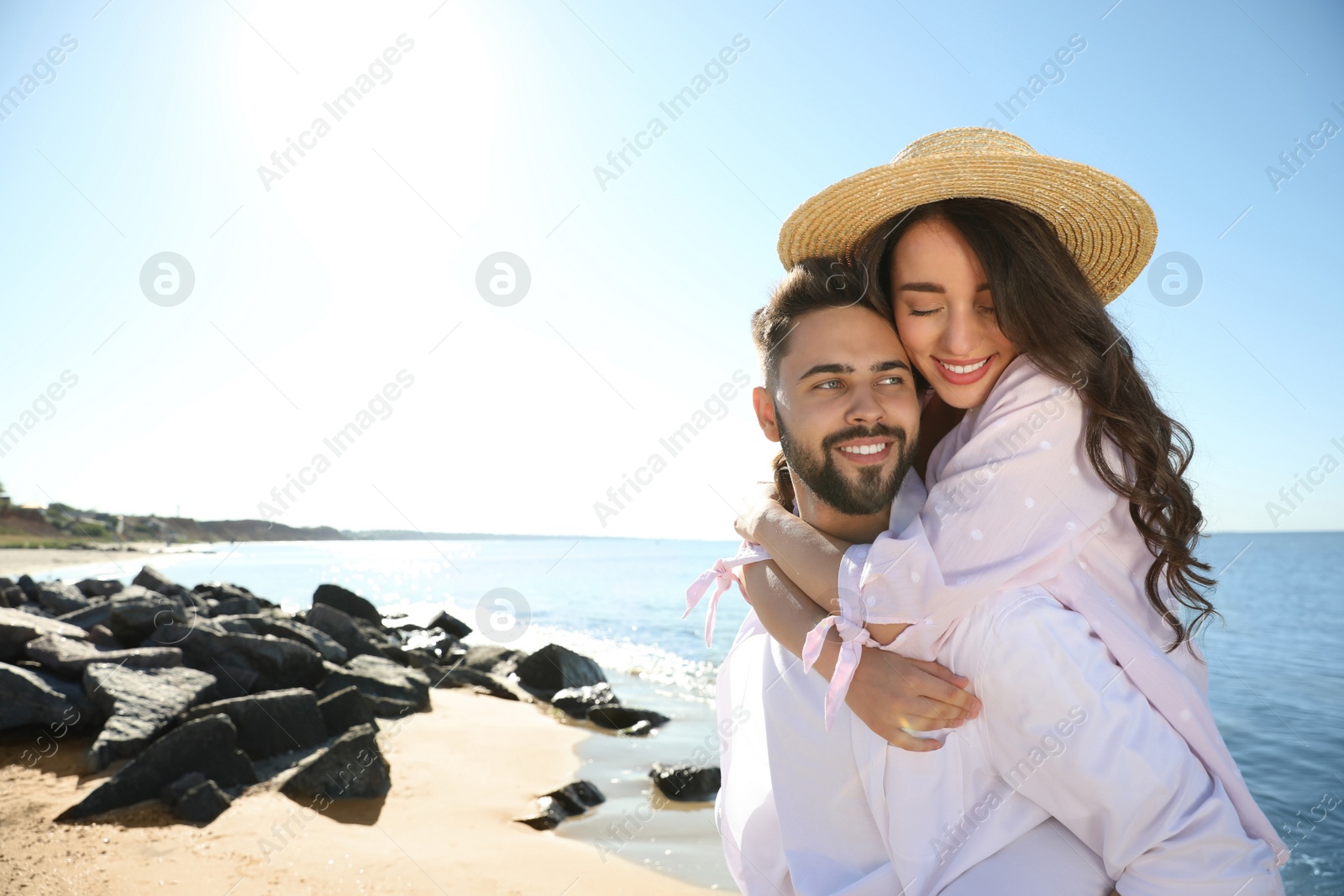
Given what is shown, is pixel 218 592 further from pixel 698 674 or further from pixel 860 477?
pixel 860 477

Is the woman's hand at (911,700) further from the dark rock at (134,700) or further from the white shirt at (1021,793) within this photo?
the dark rock at (134,700)

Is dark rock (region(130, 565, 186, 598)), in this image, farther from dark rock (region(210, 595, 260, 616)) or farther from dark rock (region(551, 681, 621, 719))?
dark rock (region(551, 681, 621, 719))

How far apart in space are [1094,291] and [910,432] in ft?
2.82

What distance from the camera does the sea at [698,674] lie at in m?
6.15

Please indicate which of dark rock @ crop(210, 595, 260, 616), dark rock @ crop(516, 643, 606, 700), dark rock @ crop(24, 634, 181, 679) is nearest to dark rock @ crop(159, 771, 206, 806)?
dark rock @ crop(24, 634, 181, 679)

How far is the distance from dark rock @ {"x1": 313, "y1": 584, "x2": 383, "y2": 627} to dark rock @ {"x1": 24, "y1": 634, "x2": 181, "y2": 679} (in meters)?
7.03

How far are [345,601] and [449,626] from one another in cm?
297

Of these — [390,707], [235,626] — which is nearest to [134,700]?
[390,707]

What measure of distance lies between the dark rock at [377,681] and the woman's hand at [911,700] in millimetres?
7297

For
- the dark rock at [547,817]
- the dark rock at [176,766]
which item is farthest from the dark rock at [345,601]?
the dark rock at [547,817]

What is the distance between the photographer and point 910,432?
2.75 m

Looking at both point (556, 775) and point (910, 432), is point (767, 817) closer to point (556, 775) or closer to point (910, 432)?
point (910, 432)

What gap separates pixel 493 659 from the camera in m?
12.5

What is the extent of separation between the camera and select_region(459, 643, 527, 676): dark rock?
12234 mm
